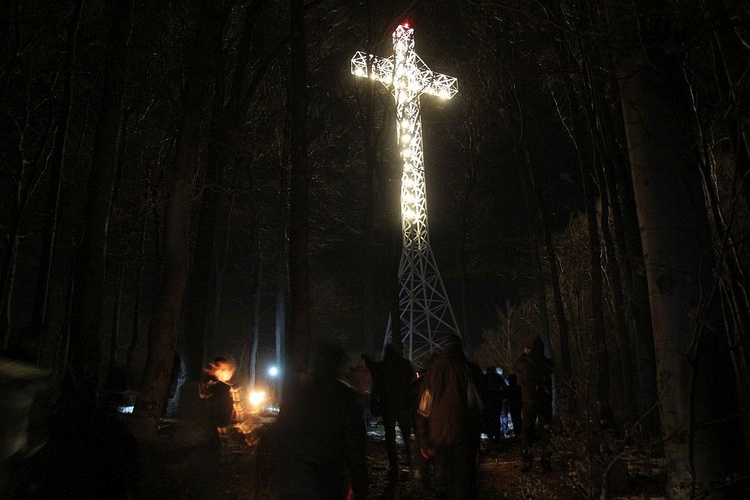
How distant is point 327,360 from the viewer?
3.37 m

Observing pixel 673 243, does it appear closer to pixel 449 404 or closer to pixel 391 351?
pixel 449 404

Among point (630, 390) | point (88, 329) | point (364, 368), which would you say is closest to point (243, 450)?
point (364, 368)

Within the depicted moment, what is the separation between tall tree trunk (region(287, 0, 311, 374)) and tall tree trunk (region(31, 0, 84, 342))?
4092 mm

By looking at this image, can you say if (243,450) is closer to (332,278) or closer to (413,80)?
(413,80)

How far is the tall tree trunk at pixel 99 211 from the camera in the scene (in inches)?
288

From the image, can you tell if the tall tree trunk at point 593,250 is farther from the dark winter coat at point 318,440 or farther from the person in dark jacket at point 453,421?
the dark winter coat at point 318,440

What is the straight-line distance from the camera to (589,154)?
11508 millimetres

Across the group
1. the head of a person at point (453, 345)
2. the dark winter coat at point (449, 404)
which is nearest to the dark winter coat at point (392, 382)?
the dark winter coat at point (449, 404)

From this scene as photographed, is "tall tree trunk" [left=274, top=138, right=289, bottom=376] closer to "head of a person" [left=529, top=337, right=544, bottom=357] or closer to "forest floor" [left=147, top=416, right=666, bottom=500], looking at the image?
"forest floor" [left=147, top=416, right=666, bottom=500]

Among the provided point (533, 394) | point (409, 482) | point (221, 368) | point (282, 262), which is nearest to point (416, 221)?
point (282, 262)

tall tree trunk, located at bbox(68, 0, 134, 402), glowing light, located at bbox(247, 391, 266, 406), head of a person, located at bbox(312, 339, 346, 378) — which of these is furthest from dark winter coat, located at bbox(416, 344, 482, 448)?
glowing light, located at bbox(247, 391, 266, 406)

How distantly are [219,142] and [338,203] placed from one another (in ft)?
40.0

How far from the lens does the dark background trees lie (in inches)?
132

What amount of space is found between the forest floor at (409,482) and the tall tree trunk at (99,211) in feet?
8.01
